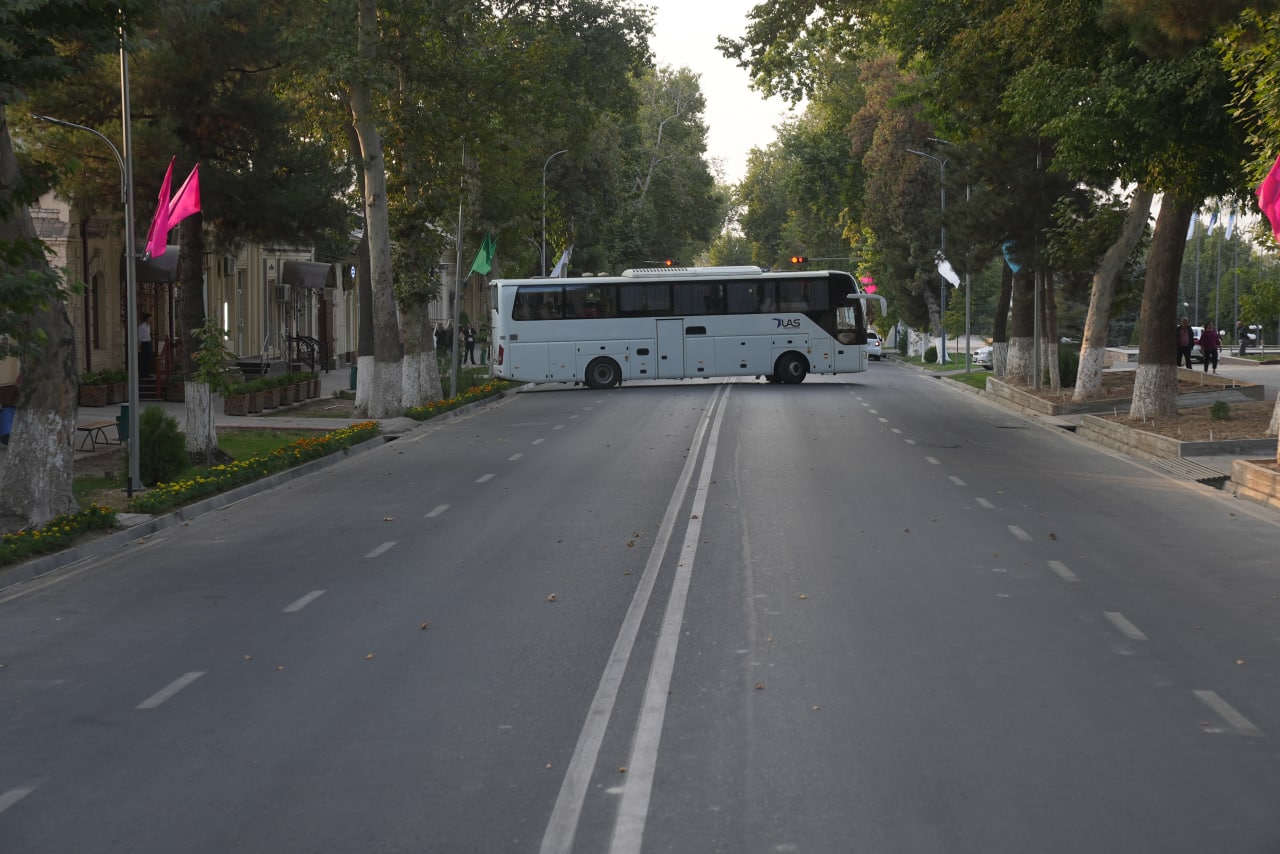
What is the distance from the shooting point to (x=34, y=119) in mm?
25766

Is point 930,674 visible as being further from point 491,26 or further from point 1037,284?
point 491,26

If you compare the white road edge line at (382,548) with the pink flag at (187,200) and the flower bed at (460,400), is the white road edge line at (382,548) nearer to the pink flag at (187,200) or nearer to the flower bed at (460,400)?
the pink flag at (187,200)

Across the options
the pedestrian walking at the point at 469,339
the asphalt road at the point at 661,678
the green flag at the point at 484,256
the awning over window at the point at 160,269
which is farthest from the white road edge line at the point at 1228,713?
the pedestrian walking at the point at 469,339

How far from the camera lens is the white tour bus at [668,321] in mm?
46719

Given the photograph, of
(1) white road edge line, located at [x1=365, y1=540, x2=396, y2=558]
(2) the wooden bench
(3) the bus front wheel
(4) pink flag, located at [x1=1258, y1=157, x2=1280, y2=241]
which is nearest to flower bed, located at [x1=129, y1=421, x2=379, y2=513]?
(2) the wooden bench

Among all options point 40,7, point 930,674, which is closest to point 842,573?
point 930,674

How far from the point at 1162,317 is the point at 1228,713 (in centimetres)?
2121

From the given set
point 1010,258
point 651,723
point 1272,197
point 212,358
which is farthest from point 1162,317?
point 651,723

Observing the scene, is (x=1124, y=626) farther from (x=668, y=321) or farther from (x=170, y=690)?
(x=668, y=321)

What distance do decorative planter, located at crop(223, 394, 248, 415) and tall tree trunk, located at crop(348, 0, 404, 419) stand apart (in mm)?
2604

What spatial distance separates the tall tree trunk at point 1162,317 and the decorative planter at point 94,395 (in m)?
21.7

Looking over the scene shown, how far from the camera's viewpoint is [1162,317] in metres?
28.2

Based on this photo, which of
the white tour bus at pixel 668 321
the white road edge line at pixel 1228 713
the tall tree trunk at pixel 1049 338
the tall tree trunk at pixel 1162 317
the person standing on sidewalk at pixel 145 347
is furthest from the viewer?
the white tour bus at pixel 668 321

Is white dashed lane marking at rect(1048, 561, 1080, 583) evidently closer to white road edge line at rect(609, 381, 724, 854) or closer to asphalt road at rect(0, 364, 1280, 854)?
asphalt road at rect(0, 364, 1280, 854)
